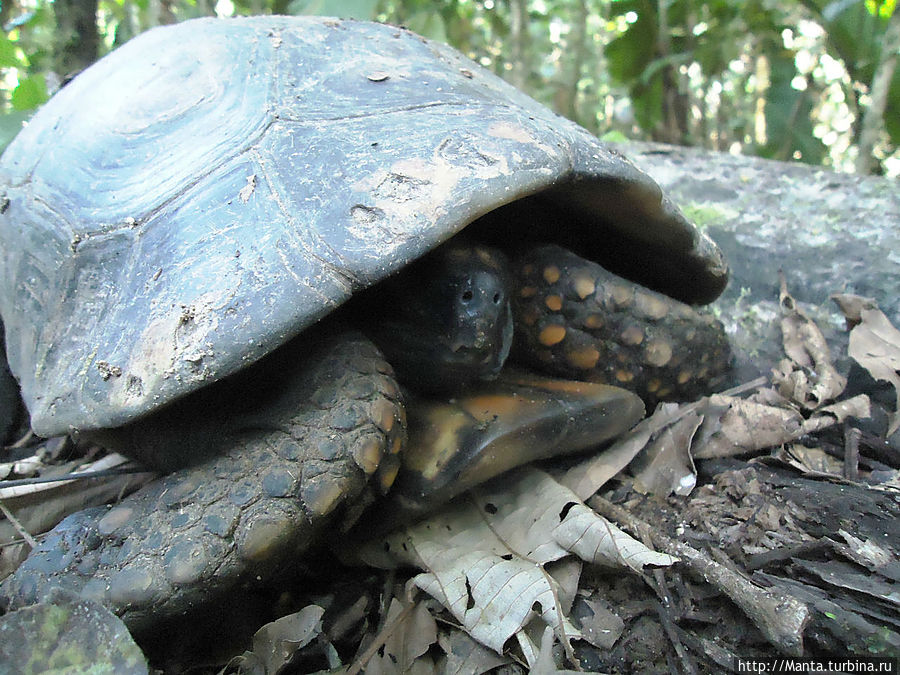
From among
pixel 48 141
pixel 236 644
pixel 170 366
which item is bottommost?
pixel 236 644

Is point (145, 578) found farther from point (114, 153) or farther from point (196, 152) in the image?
point (114, 153)

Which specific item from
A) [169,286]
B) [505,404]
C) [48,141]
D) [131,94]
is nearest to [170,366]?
[169,286]

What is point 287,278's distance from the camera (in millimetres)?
1102

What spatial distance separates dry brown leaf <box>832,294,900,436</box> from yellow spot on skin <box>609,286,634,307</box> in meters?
0.73

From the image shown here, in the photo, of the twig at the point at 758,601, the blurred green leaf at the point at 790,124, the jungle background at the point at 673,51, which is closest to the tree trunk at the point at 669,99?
the jungle background at the point at 673,51

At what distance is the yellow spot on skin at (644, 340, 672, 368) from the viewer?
1.67 m

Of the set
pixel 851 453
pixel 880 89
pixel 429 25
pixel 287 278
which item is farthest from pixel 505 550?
pixel 429 25

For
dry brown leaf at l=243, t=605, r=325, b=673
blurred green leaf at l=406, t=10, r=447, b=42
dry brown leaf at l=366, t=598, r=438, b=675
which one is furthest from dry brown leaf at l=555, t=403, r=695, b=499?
blurred green leaf at l=406, t=10, r=447, b=42

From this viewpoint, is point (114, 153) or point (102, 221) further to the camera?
point (114, 153)

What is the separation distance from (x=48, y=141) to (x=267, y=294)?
4.01ft

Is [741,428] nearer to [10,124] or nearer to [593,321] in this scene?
[593,321]

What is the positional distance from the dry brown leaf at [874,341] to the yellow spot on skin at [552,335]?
882 millimetres

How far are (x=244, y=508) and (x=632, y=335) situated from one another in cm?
103

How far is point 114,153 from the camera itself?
5.18 feet
